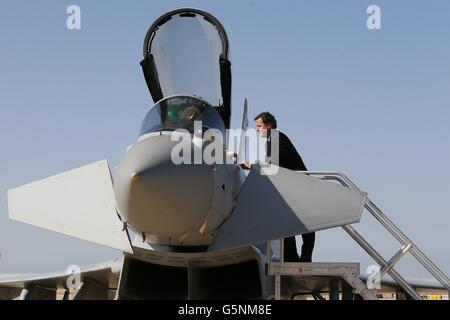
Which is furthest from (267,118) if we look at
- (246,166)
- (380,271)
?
(380,271)

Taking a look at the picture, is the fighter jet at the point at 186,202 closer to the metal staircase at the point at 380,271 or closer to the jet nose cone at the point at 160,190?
the jet nose cone at the point at 160,190

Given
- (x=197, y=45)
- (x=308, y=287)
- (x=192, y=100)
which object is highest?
(x=197, y=45)

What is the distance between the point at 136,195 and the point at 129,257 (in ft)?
6.51

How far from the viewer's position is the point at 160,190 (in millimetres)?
6609

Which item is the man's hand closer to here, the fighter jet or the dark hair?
the fighter jet

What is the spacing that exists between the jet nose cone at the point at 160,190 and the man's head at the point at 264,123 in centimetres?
244

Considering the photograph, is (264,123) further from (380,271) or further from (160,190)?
(160,190)

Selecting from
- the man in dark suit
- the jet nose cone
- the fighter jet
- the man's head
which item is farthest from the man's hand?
the jet nose cone

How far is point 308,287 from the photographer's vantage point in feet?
34.3
